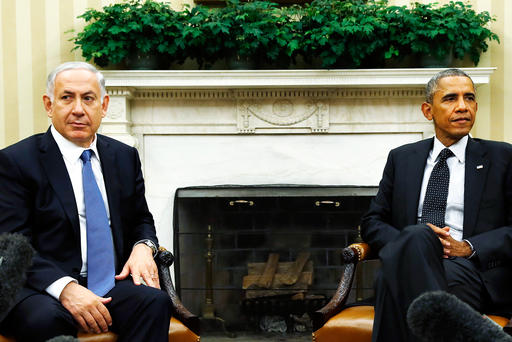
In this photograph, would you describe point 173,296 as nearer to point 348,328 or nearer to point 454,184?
point 348,328

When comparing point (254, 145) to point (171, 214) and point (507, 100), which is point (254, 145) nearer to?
point (171, 214)

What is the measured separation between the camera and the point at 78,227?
191 cm

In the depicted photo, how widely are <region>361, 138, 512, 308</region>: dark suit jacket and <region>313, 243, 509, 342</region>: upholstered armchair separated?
0.47 ft

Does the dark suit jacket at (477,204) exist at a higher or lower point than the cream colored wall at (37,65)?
lower

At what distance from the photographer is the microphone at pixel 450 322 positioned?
387 mm

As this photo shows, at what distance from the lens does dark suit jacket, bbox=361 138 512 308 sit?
2000 mm

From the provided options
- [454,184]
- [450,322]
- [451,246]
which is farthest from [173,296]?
[450,322]

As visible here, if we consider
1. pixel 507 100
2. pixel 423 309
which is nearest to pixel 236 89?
pixel 507 100

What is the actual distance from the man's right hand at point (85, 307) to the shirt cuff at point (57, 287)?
1 centimetres

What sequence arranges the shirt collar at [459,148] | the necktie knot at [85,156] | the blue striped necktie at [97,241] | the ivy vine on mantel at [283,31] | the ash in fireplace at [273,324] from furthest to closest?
1. the ash in fireplace at [273,324]
2. the ivy vine on mantel at [283,31]
3. the shirt collar at [459,148]
4. the necktie knot at [85,156]
5. the blue striped necktie at [97,241]

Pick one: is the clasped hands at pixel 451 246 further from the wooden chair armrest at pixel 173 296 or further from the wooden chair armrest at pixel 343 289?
the wooden chair armrest at pixel 173 296

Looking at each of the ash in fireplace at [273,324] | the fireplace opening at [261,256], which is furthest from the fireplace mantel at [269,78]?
the ash in fireplace at [273,324]

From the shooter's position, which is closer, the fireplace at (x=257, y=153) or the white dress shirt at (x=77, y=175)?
the white dress shirt at (x=77, y=175)

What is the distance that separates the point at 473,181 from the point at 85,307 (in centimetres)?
141
